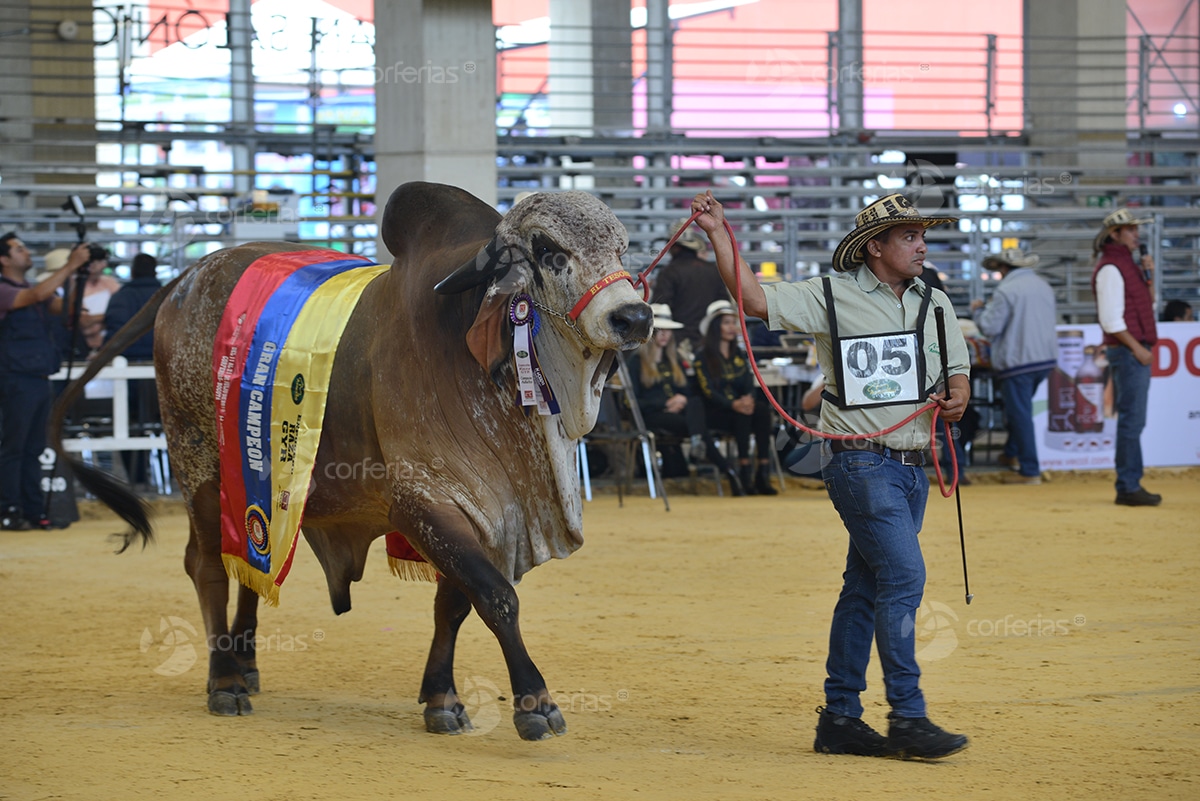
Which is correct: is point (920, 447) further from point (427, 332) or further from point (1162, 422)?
point (1162, 422)

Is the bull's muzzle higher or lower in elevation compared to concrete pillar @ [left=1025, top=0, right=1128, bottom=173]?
lower

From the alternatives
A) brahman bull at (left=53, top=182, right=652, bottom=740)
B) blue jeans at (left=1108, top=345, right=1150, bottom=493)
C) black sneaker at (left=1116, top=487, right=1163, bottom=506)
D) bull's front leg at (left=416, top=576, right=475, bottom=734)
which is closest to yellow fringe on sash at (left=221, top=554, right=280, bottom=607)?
brahman bull at (left=53, top=182, right=652, bottom=740)

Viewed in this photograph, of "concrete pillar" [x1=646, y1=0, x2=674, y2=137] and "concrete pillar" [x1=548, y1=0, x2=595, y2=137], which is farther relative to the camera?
"concrete pillar" [x1=548, y1=0, x2=595, y2=137]

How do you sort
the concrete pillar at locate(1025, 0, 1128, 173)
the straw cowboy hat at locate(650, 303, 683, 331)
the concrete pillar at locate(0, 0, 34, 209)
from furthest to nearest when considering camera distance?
1. the concrete pillar at locate(1025, 0, 1128, 173)
2. the concrete pillar at locate(0, 0, 34, 209)
3. the straw cowboy hat at locate(650, 303, 683, 331)

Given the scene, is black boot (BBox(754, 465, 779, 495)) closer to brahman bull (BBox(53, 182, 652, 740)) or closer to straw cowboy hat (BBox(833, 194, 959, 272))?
brahman bull (BBox(53, 182, 652, 740))

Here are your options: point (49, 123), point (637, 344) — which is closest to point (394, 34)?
point (49, 123)

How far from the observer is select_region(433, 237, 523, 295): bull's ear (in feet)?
16.8

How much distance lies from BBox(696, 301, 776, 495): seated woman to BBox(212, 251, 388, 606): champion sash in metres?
7.23

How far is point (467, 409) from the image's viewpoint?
17.2 feet

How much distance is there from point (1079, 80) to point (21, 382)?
15.9m

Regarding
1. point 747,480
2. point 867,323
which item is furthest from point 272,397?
point 747,480

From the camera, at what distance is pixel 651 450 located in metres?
13.0

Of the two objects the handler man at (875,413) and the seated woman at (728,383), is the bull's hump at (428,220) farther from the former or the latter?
the seated woman at (728,383)

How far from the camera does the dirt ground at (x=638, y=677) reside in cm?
465
